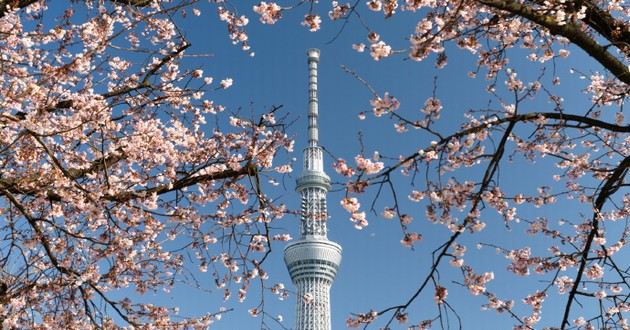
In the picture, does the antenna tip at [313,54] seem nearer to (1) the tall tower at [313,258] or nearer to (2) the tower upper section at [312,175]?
(2) the tower upper section at [312,175]

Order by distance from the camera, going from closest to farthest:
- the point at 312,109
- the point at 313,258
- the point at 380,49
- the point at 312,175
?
the point at 380,49 → the point at 313,258 → the point at 312,175 → the point at 312,109

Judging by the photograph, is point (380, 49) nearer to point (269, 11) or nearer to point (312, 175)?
point (269, 11)

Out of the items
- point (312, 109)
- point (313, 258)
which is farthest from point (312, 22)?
point (312, 109)

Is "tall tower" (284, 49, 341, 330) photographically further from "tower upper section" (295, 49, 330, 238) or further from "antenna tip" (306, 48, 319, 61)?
"antenna tip" (306, 48, 319, 61)

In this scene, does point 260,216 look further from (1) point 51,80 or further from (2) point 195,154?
(1) point 51,80

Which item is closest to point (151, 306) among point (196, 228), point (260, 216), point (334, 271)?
point (196, 228)

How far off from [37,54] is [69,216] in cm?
189

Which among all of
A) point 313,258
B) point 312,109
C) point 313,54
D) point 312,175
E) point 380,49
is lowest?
point 380,49

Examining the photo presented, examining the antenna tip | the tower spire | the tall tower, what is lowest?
the tall tower

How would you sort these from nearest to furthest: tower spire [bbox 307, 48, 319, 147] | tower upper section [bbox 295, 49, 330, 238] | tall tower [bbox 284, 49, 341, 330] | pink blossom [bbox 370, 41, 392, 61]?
pink blossom [bbox 370, 41, 392, 61]
tall tower [bbox 284, 49, 341, 330]
tower upper section [bbox 295, 49, 330, 238]
tower spire [bbox 307, 48, 319, 147]

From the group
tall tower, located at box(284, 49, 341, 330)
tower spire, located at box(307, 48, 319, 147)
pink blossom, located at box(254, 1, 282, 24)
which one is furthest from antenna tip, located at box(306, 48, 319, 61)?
pink blossom, located at box(254, 1, 282, 24)

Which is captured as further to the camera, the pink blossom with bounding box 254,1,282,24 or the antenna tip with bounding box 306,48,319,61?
the antenna tip with bounding box 306,48,319,61

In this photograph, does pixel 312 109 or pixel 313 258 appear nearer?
pixel 313 258

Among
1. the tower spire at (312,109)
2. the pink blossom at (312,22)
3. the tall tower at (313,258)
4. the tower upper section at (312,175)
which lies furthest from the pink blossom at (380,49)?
the tower spire at (312,109)
